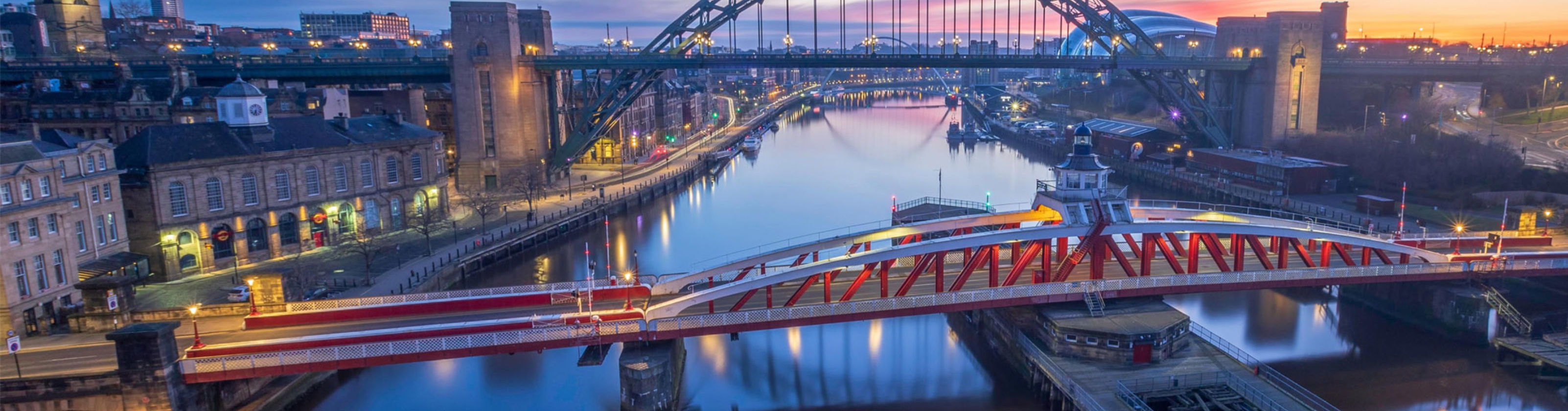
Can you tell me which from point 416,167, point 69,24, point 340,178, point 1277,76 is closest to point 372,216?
point 340,178

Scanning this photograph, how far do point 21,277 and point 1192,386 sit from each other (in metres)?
29.0

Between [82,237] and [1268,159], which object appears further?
[1268,159]

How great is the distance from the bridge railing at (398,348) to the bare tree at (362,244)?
12228 millimetres

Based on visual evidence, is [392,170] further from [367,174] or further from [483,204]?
[483,204]

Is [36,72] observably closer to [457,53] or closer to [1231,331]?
[457,53]

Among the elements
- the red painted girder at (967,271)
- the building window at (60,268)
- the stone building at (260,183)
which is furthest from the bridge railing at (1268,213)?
the stone building at (260,183)

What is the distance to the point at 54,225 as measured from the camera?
25.9 m

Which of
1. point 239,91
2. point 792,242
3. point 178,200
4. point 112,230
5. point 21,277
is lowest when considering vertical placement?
point 792,242

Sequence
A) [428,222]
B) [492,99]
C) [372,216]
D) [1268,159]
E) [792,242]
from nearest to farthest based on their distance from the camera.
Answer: [428,222], [372,216], [792,242], [1268,159], [492,99]

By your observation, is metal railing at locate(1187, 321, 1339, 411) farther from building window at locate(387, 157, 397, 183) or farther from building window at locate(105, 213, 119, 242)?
building window at locate(105, 213, 119, 242)

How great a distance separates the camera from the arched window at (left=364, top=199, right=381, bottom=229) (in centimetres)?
3903

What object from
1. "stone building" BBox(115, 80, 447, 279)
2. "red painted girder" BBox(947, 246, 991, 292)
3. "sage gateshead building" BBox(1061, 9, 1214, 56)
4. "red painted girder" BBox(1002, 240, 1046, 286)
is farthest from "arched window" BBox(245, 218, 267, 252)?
"sage gateshead building" BBox(1061, 9, 1214, 56)

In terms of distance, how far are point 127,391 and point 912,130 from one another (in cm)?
9517

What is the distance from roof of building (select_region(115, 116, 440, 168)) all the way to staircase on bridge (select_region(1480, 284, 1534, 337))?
3908cm
